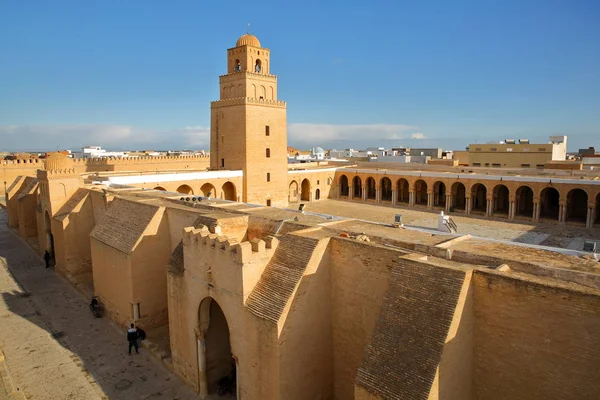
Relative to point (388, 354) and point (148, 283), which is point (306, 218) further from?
point (388, 354)

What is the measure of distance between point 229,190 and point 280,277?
20042 millimetres

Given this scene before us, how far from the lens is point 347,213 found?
30734 mm

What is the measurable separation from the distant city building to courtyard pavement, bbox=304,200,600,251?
1545 cm

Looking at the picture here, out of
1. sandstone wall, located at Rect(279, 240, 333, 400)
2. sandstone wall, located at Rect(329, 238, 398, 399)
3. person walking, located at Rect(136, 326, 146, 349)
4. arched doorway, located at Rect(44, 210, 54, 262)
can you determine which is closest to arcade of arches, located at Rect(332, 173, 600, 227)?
sandstone wall, located at Rect(329, 238, 398, 399)

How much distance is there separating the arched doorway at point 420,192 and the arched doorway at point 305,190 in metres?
8.87

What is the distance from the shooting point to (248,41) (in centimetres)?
2812

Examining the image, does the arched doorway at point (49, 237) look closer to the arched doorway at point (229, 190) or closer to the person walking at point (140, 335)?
the arched doorway at point (229, 190)

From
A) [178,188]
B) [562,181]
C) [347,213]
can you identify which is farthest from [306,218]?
[562,181]

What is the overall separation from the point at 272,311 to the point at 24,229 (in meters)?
22.6

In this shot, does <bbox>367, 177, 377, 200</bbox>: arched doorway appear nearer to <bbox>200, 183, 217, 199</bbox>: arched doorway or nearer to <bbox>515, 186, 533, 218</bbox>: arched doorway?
<bbox>515, 186, 533, 218</bbox>: arched doorway

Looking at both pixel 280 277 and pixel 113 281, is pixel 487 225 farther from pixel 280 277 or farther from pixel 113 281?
pixel 113 281

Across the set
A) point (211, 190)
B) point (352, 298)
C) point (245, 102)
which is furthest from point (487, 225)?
point (352, 298)

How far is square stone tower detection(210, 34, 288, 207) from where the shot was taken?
90.5 ft

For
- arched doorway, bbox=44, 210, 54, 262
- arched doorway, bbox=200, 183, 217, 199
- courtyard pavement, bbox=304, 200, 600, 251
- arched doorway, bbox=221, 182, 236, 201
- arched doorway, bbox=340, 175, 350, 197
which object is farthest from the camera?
arched doorway, bbox=340, 175, 350, 197
